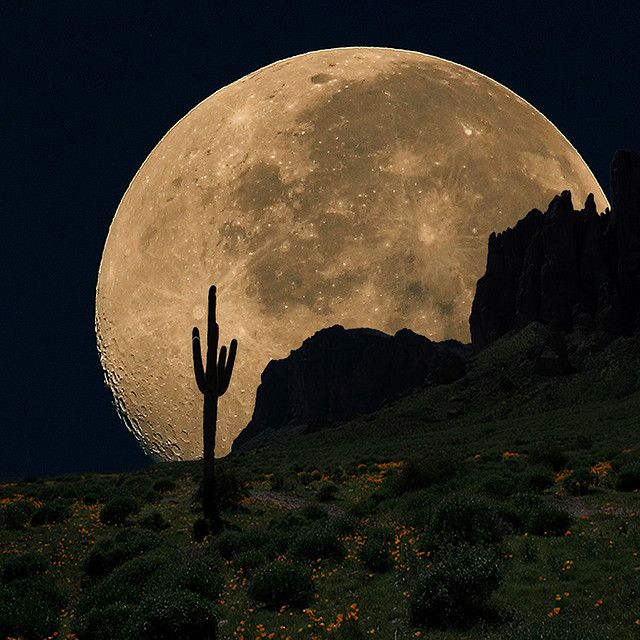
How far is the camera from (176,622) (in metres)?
12.8

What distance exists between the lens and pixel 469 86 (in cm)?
10631

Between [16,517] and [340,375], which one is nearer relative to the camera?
[16,517]

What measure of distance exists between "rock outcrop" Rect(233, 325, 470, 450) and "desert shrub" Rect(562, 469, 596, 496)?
98.0m

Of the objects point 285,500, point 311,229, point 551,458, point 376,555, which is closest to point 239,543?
point 376,555

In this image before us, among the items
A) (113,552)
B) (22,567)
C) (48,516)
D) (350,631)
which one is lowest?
(22,567)

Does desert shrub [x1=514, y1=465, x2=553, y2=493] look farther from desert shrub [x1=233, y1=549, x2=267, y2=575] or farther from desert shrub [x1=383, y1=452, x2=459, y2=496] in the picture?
desert shrub [x1=233, y1=549, x2=267, y2=575]

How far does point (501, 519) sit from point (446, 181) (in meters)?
82.6

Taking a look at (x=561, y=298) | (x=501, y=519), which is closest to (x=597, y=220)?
(x=561, y=298)

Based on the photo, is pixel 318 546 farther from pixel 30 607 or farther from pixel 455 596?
pixel 30 607

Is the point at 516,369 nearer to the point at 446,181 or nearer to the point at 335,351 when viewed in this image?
the point at 446,181

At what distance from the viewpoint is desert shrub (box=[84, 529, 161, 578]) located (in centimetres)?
2062

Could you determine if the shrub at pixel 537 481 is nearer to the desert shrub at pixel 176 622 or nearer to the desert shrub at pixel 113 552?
the desert shrub at pixel 113 552

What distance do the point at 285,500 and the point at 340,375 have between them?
107167 millimetres

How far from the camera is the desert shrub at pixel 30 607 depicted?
15148 millimetres
